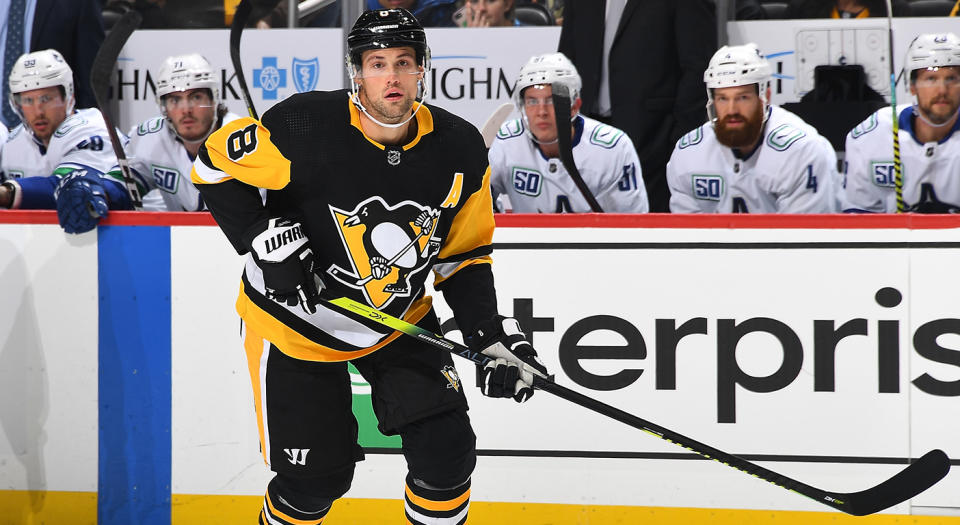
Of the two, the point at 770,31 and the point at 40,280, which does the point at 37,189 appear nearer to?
the point at 40,280

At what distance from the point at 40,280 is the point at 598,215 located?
4.90ft

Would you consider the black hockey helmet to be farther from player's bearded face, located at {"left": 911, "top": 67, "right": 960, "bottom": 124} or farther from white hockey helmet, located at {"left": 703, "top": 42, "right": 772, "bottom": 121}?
player's bearded face, located at {"left": 911, "top": 67, "right": 960, "bottom": 124}

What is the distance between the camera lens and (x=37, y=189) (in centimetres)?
346

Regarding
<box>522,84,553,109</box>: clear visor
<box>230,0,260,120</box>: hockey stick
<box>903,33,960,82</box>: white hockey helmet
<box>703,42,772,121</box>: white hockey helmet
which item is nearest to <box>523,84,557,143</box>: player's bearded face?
<box>522,84,553,109</box>: clear visor

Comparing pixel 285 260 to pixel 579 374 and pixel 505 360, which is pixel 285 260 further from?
pixel 579 374

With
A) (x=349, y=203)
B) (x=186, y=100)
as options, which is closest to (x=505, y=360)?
(x=349, y=203)

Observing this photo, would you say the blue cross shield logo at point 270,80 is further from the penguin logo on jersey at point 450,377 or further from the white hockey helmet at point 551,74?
the penguin logo on jersey at point 450,377

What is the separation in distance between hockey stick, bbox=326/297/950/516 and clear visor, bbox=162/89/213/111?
2.06m

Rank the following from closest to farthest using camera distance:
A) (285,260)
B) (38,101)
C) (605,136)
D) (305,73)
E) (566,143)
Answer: (285,260), (566,143), (605,136), (38,101), (305,73)

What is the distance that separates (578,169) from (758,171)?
0.60 meters

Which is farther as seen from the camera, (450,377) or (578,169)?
(578,169)

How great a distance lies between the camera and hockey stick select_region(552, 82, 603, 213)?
3414 millimetres

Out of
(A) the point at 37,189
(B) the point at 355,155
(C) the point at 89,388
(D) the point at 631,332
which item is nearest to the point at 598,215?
(D) the point at 631,332

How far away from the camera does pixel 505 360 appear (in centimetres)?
226
